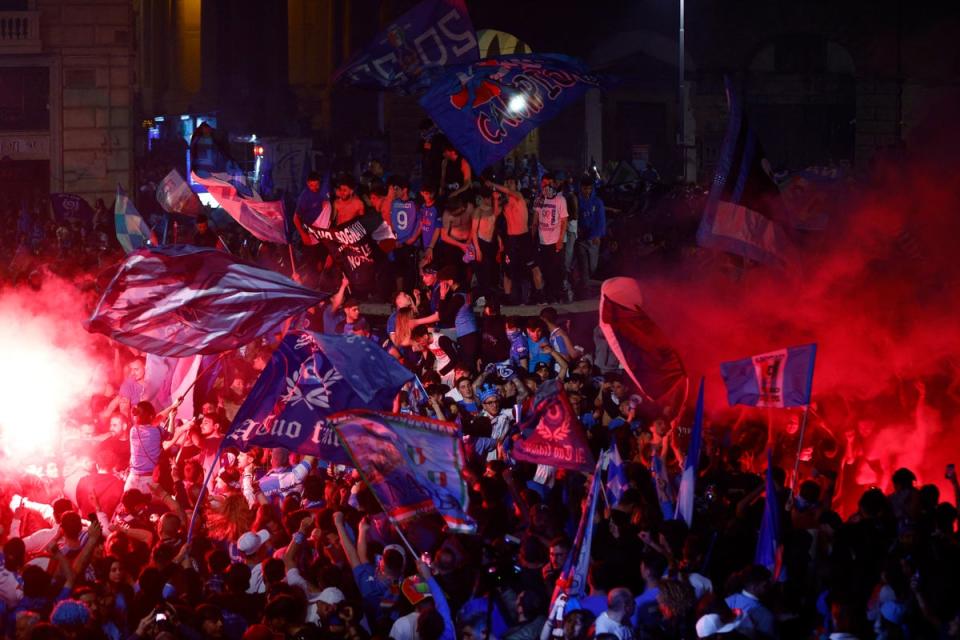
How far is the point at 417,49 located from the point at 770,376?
794 centimetres

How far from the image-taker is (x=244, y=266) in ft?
38.1

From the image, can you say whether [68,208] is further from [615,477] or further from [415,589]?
[415,589]

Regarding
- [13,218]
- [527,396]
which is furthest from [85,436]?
[13,218]

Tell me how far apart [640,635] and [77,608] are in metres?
3.12

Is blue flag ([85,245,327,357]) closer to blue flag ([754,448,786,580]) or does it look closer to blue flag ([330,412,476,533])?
blue flag ([330,412,476,533])

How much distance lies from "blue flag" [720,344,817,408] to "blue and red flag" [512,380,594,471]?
4.18 feet

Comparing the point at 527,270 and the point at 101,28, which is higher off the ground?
the point at 101,28

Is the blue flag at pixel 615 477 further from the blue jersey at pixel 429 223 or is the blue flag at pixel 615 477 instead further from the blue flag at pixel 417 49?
the blue flag at pixel 417 49

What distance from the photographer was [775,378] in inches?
403

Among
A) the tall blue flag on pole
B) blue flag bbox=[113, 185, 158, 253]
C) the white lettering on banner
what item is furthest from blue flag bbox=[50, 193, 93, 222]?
the tall blue flag on pole

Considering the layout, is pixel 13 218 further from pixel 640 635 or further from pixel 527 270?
pixel 640 635

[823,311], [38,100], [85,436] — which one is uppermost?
[38,100]

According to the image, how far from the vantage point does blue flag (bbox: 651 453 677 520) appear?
10125 millimetres

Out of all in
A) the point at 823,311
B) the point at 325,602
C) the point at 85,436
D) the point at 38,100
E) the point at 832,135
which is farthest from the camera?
the point at 832,135
